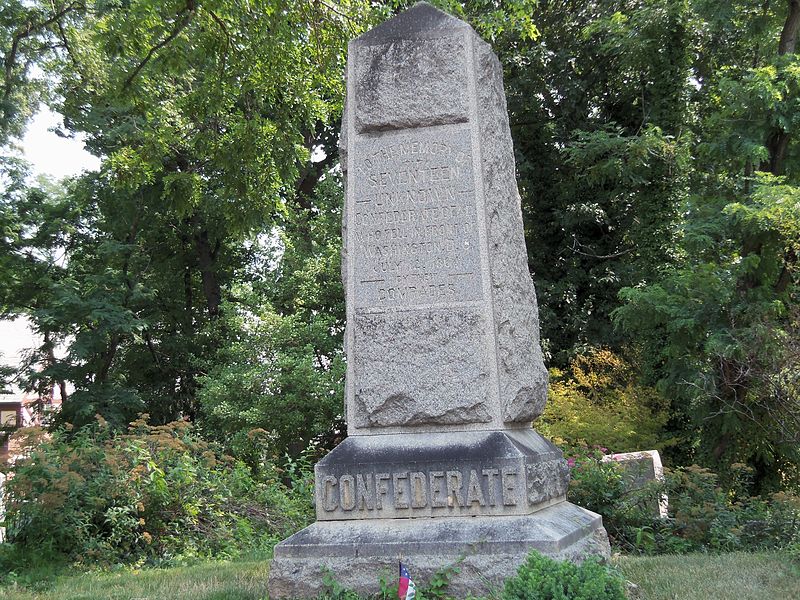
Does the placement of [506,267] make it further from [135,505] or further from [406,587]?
[135,505]

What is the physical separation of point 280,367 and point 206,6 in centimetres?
743

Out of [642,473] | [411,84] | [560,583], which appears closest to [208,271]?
[642,473]

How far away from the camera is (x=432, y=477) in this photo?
5184mm

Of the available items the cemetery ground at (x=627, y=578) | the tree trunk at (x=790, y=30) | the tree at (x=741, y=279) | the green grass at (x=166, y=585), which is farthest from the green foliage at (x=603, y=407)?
the green grass at (x=166, y=585)

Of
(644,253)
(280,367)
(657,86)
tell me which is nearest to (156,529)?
(280,367)

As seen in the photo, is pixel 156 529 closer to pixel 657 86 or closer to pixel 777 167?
pixel 777 167

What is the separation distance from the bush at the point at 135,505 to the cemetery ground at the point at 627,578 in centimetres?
100

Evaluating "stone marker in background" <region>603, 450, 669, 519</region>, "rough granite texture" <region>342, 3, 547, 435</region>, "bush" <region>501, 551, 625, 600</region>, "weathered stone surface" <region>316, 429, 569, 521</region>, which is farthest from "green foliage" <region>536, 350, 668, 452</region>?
"bush" <region>501, 551, 625, 600</region>

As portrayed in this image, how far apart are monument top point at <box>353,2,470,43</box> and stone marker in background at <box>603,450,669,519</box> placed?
5.17 meters

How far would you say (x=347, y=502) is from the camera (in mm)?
5316

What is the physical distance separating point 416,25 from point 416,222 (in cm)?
144

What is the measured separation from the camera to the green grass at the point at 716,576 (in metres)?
4.96

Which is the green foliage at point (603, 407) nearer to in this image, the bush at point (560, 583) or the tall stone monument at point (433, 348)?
the tall stone monument at point (433, 348)

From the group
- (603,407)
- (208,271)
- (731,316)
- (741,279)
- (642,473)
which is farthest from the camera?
(208,271)
